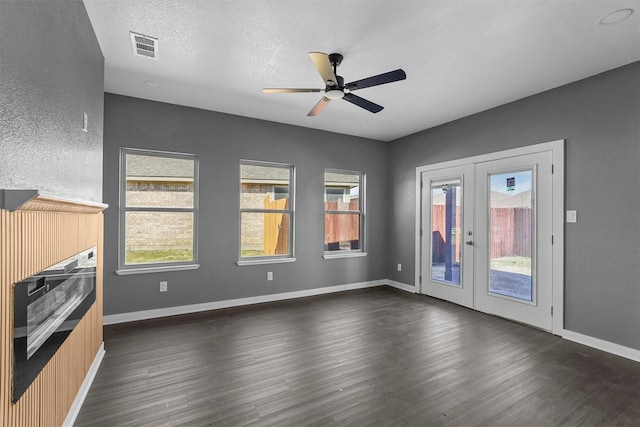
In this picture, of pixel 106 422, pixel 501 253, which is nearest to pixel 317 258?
pixel 501 253

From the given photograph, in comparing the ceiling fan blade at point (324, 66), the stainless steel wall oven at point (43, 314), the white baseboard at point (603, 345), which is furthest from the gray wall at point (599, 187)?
the stainless steel wall oven at point (43, 314)

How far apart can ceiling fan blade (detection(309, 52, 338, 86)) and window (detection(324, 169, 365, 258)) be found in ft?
9.25

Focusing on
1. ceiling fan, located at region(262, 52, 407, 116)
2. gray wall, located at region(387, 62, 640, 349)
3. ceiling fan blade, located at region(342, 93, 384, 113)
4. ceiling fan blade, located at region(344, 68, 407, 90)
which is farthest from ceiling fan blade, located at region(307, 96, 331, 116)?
gray wall, located at region(387, 62, 640, 349)

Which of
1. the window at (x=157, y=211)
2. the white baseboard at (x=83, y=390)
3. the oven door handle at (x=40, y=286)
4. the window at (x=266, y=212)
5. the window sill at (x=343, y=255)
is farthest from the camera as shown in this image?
the window sill at (x=343, y=255)

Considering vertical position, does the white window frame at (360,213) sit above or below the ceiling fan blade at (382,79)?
below

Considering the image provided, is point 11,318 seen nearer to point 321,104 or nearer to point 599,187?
point 321,104

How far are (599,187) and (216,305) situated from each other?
15.7 ft

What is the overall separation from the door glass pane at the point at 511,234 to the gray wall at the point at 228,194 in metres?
2.17

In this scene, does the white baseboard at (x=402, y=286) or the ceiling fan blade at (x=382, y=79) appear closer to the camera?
the ceiling fan blade at (x=382, y=79)

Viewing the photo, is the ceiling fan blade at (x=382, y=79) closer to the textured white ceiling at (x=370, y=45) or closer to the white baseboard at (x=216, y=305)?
the textured white ceiling at (x=370, y=45)

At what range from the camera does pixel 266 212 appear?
488 cm

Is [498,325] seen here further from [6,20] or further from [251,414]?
[6,20]

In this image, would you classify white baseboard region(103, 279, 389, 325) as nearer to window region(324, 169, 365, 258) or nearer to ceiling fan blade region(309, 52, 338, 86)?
window region(324, 169, 365, 258)

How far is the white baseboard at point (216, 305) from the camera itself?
380cm
